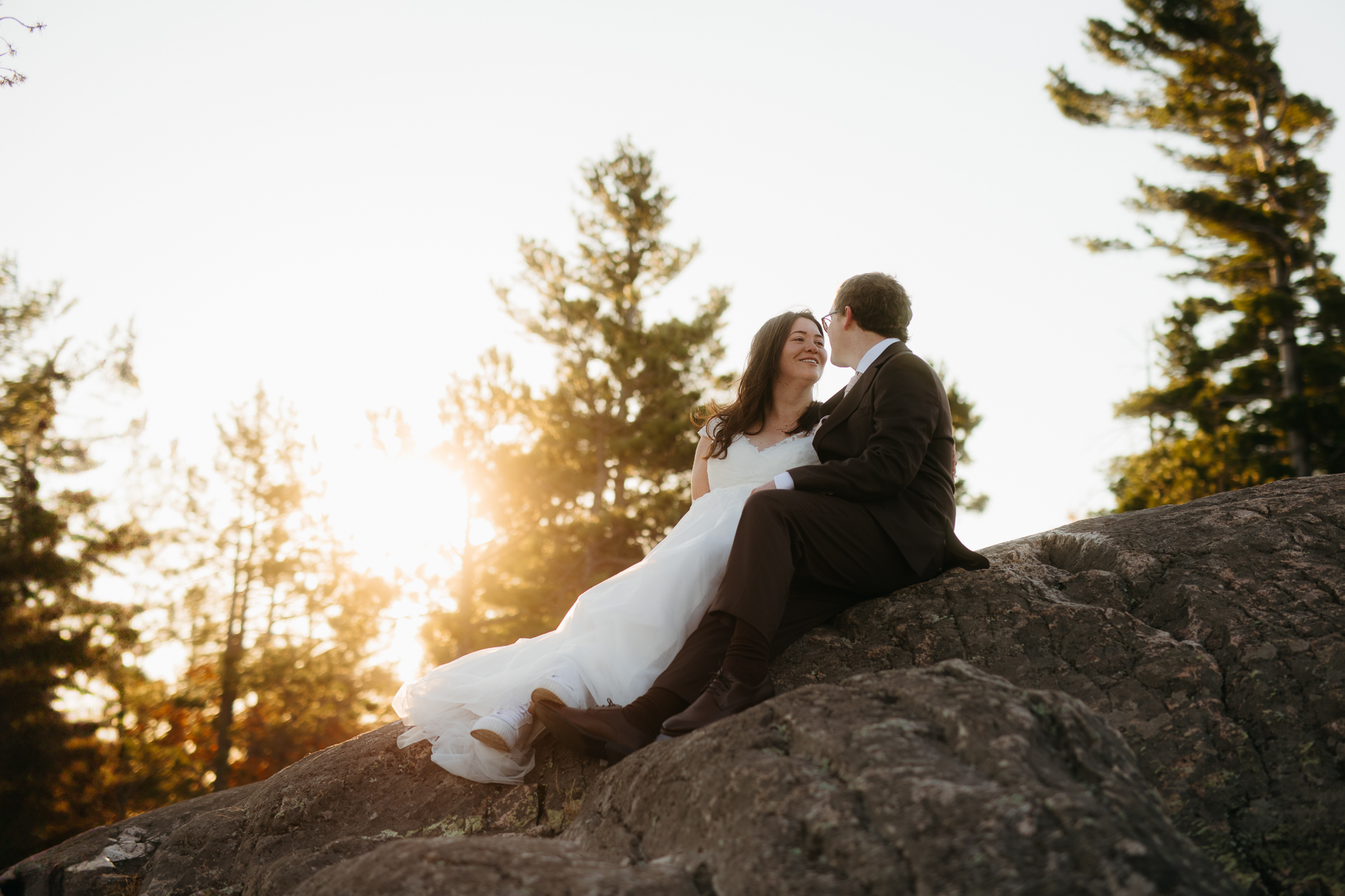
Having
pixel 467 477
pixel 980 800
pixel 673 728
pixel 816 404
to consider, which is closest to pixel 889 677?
pixel 980 800

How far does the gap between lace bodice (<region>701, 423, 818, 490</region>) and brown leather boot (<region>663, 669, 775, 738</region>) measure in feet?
4.70

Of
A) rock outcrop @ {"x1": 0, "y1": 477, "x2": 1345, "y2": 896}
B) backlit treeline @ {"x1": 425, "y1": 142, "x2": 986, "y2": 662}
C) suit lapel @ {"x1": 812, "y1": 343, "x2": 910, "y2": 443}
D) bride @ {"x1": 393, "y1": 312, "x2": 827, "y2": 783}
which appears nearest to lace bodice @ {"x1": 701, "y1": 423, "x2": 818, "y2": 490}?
bride @ {"x1": 393, "y1": 312, "x2": 827, "y2": 783}

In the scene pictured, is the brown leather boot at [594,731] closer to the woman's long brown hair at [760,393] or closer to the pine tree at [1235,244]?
the woman's long brown hair at [760,393]

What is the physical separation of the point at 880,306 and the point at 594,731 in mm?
2499

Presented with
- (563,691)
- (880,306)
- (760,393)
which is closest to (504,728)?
(563,691)

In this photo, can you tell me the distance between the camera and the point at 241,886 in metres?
3.62

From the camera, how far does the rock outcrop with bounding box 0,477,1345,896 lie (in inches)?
66.4

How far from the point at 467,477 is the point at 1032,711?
16.9m

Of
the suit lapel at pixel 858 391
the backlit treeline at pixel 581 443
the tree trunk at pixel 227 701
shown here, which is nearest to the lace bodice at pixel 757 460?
the suit lapel at pixel 858 391

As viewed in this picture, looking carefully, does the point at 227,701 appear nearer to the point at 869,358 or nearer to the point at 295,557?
the point at 295,557

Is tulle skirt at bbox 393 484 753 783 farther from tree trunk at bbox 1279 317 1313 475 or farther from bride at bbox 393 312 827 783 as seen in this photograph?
tree trunk at bbox 1279 317 1313 475

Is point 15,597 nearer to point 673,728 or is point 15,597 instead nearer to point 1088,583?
point 673,728

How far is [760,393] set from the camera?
471 cm

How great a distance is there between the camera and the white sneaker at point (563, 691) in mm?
3264
